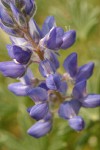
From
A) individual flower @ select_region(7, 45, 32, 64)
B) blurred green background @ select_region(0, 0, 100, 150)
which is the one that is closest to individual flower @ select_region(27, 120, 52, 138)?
individual flower @ select_region(7, 45, 32, 64)

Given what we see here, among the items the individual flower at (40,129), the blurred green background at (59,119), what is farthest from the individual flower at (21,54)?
the blurred green background at (59,119)

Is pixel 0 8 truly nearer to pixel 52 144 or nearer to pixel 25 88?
Answer: pixel 25 88

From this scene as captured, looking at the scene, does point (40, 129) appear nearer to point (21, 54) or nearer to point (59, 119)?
point (21, 54)

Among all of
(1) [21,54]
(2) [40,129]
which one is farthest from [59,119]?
(1) [21,54]

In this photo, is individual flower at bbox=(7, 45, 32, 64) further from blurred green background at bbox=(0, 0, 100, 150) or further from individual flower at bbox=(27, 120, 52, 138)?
blurred green background at bbox=(0, 0, 100, 150)

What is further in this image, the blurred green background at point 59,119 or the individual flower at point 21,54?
the blurred green background at point 59,119

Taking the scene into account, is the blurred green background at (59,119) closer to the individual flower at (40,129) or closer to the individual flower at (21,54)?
the individual flower at (40,129)

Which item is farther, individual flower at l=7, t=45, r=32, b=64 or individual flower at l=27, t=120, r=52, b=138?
individual flower at l=27, t=120, r=52, b=138

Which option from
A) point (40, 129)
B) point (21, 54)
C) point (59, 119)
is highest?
point (21, 54)

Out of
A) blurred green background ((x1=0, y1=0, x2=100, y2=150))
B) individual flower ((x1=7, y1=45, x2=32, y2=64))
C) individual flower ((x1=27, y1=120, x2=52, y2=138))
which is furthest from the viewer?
blurred green background ((x1=0, y1=0, x2=100, y2=150))
